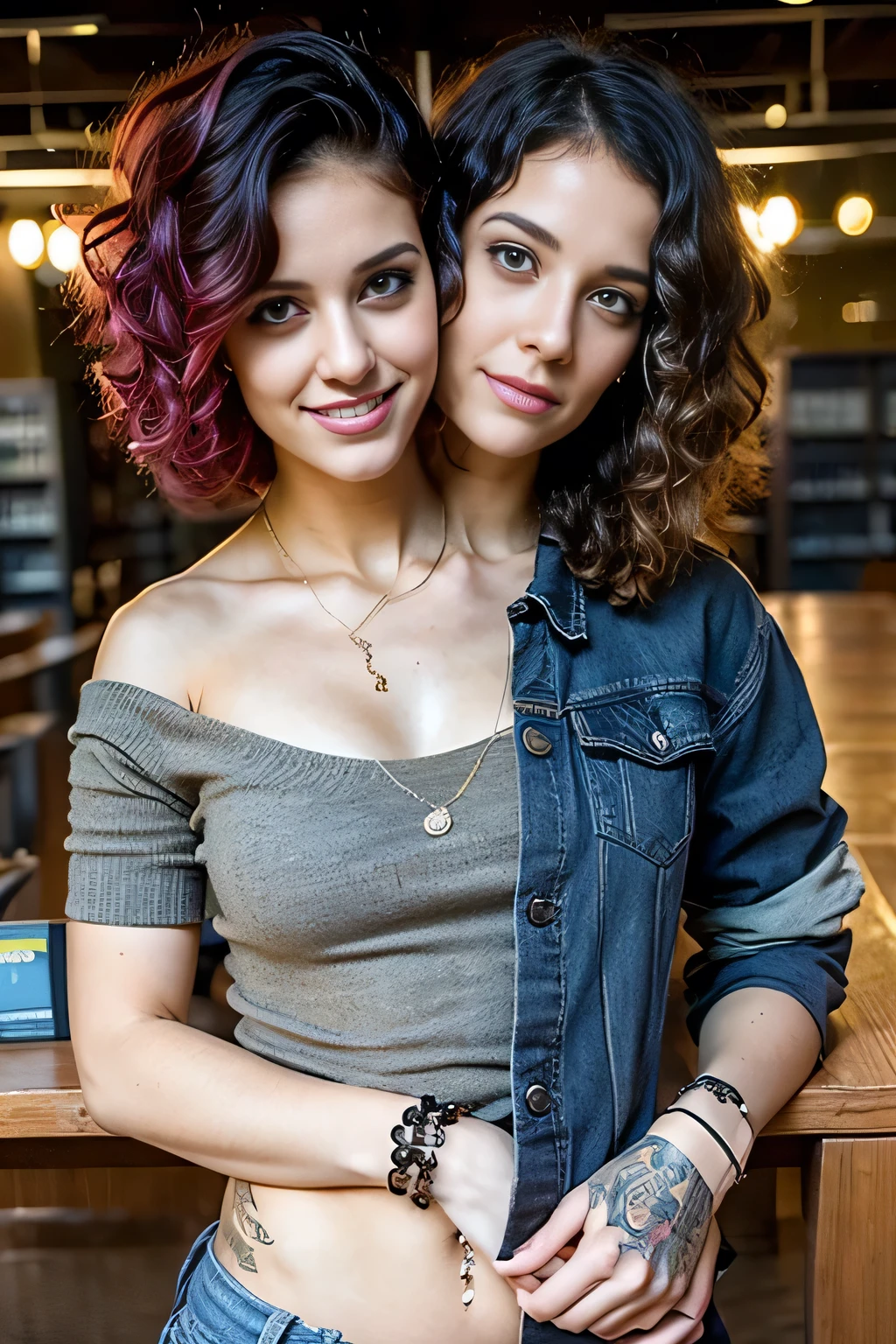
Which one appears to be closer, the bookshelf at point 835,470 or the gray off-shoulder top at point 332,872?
the gray off-shoulder top at point 332,872

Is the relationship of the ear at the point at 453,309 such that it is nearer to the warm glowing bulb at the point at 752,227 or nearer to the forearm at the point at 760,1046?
the warm glowing bulb at the point at 752,227

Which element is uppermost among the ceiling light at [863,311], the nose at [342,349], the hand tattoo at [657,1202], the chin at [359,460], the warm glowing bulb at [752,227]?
the warm glowing bulb at [752,227]

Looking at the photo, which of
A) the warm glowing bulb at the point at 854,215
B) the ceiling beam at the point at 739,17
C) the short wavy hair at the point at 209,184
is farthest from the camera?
the warm glowing bulb at the point at 854,215

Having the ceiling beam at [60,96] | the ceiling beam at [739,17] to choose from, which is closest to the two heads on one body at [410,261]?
the ceiling beam at [739,17]

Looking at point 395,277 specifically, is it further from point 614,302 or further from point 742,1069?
point 742,1069

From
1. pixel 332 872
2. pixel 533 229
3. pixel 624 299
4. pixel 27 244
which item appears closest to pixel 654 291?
pixel 624 299

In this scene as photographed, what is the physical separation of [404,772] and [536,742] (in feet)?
0.39

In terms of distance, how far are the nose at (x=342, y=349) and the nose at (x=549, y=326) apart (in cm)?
14

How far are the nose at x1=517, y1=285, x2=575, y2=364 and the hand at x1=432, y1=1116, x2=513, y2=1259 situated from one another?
0.65 metres

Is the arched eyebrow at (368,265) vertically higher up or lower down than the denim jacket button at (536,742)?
higher up

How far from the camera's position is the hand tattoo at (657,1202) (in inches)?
40.6

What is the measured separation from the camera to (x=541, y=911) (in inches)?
41.9

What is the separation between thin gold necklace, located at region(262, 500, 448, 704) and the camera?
115 cm

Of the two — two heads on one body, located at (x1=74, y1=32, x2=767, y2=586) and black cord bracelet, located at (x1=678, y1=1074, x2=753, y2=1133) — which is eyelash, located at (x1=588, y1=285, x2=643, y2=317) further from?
black cord bracelet, located at (x1=678, y1=1074, x2=753, y2=1133)
